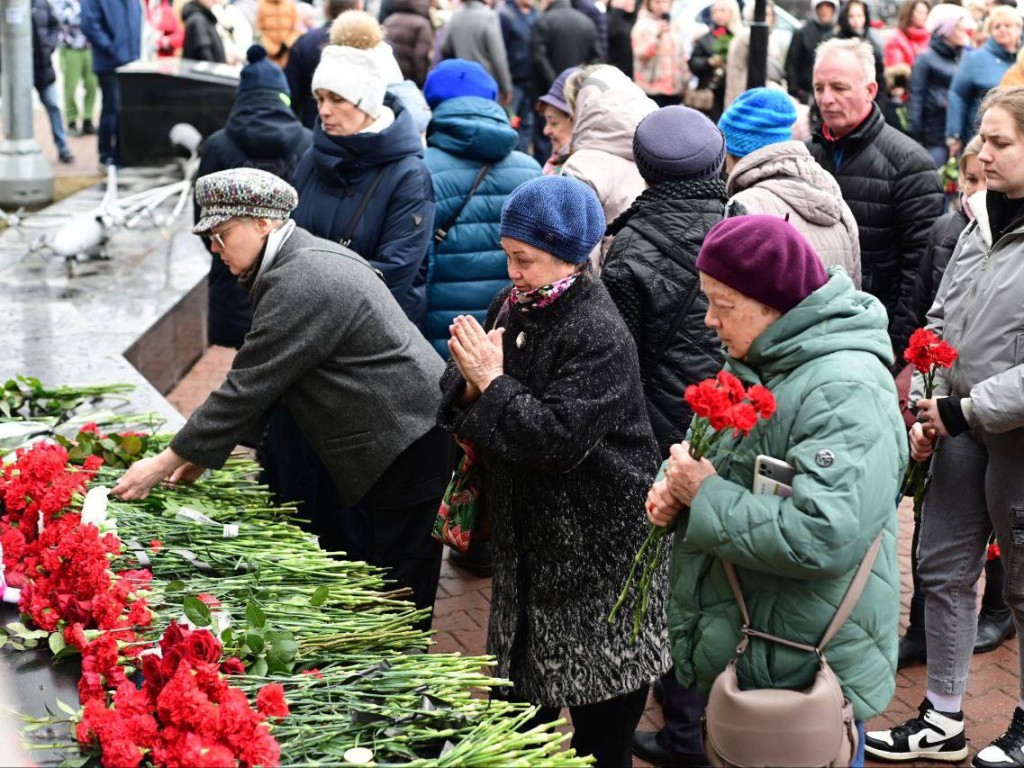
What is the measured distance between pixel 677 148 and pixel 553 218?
3.53ft

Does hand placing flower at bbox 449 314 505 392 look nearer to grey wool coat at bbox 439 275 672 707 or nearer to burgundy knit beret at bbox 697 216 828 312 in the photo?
grey wool coat at bbox 439 275 672 707

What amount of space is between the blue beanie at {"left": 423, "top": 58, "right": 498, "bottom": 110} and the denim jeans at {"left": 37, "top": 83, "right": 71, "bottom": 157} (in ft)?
30.4

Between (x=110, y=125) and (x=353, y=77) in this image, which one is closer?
(x=353, y=77)

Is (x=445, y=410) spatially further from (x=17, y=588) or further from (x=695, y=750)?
(x=695, y=750)

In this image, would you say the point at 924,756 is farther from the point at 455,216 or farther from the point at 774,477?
the point at 455,216

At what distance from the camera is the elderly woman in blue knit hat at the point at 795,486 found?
2.98m

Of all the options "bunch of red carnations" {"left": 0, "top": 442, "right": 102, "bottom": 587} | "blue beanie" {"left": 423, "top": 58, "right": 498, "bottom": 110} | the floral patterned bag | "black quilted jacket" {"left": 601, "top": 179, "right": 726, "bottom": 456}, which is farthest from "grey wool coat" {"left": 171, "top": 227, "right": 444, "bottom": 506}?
"blue beanie" {"left": 423, "top": 58, "right": 498, "bottom": 110}

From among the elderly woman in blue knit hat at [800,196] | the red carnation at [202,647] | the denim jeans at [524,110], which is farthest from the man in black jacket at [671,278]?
the denim jeans at [524,110]

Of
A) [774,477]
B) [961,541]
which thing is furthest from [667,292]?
[774,477]

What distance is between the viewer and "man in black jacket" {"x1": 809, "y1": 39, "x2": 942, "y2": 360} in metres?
5.88

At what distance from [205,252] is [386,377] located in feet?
19.9

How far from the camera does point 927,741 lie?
4.68 meters

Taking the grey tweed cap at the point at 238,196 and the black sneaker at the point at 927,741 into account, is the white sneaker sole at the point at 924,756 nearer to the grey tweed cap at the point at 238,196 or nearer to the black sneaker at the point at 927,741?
the black sneaker at the point at 927,741

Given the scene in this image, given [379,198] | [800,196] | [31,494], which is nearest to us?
[31,494]
